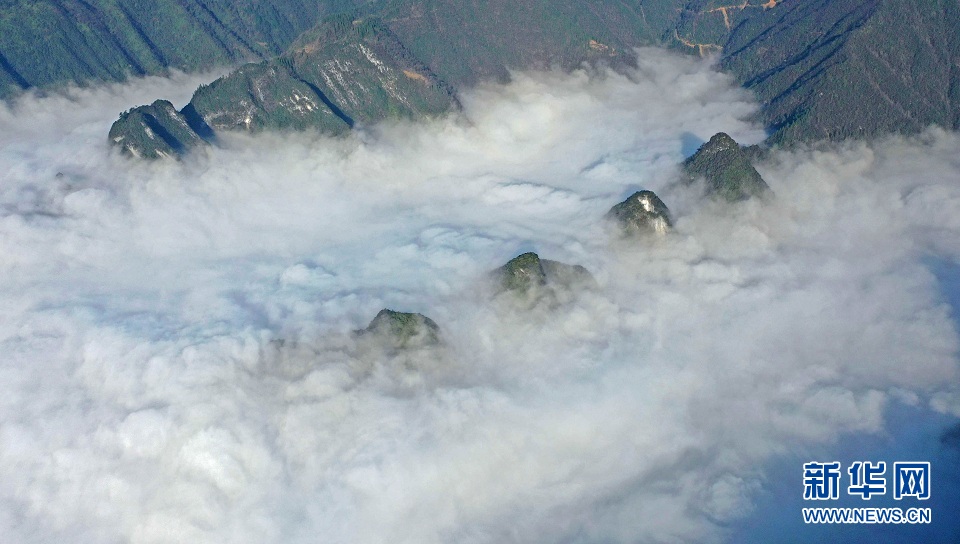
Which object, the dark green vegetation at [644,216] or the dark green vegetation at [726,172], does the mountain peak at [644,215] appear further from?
the dark green vegetation at [726,172]

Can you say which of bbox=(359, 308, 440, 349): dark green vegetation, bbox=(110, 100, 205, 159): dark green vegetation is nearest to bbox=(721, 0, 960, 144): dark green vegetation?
bbox=(359, 308, 440, 349): dark green vegetation

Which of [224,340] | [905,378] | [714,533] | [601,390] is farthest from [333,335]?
[905,378]

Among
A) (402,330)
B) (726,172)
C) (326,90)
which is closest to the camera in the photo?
(402,330)

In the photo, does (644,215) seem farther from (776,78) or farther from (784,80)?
(776,78)

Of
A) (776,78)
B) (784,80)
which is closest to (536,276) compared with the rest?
(784,80)

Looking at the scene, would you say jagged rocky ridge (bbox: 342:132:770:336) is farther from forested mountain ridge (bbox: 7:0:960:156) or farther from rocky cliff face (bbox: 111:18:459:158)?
rocky cliff face (bbox: 111:18:459:158)

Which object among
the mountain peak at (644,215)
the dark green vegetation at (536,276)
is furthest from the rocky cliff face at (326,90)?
the dark green vegetation at (536,276)
